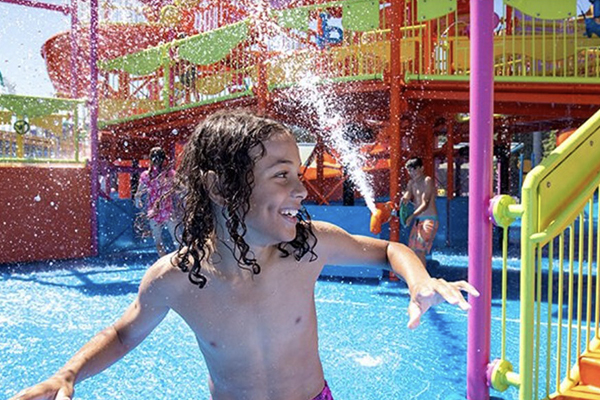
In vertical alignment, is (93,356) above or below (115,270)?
above

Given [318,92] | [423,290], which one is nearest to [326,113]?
[318,92]

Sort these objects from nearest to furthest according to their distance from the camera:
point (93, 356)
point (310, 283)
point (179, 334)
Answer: point (93, 356) < point (310, 283) < point (179, 334)

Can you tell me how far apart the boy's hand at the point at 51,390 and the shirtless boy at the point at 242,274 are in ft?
0.31

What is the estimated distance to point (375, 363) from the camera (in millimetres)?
4156

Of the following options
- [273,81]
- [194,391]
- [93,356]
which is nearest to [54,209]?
[273,81]

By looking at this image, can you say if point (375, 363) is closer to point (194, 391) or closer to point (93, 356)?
point (194, 391)

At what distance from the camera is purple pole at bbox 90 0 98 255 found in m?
9.66

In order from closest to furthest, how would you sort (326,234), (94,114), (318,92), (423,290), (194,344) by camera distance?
(423,290) → (326,234) → (194,344) → (318,92) → (94,114)

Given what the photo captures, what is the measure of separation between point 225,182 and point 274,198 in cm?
15

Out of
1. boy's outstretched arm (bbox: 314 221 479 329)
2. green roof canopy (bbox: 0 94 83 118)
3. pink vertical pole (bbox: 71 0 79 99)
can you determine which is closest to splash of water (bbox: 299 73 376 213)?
green roof canopy (bbox: 0 94 83 118)

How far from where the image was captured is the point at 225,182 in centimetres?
156

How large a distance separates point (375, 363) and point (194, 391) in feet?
4.45

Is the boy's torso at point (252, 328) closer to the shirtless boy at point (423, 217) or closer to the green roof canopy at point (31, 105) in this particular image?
the shirtless boy at point (423, 217)

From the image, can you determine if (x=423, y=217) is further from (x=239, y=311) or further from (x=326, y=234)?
(x=239, y=311)
